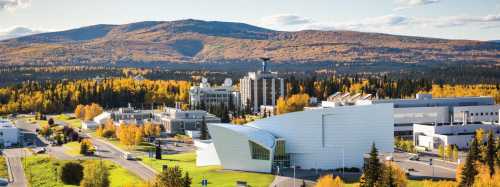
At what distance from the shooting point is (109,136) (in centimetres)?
11831

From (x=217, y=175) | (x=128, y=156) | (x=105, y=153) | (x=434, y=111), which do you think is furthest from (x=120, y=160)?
(x=434, y=111)

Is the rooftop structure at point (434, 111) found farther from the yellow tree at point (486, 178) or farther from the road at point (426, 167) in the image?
the yellow tree at point (486, 178)

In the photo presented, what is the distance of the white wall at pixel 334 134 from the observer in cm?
7931

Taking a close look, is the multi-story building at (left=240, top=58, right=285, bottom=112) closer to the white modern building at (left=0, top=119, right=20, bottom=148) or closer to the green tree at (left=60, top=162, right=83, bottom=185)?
the white modern building at (left=0, top=119, right=20, bottom=148)

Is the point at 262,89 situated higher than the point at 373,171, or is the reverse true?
the point at 262,89

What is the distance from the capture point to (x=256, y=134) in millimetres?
78750

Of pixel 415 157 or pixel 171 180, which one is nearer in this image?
pixel 171 180

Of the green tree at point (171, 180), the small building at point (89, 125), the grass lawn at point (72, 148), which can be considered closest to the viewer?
the green tree at point (171, 180)

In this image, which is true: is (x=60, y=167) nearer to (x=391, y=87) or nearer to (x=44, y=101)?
(x=44, y=101)

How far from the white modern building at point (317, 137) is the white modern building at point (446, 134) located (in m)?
19.5

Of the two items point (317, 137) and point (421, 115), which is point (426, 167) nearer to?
point (317, 137)

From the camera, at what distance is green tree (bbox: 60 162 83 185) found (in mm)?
77625

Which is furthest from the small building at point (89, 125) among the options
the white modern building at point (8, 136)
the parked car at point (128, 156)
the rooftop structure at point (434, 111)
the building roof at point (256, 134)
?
the building roof at point (256, 134)

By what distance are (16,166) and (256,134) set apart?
30.6 meters
